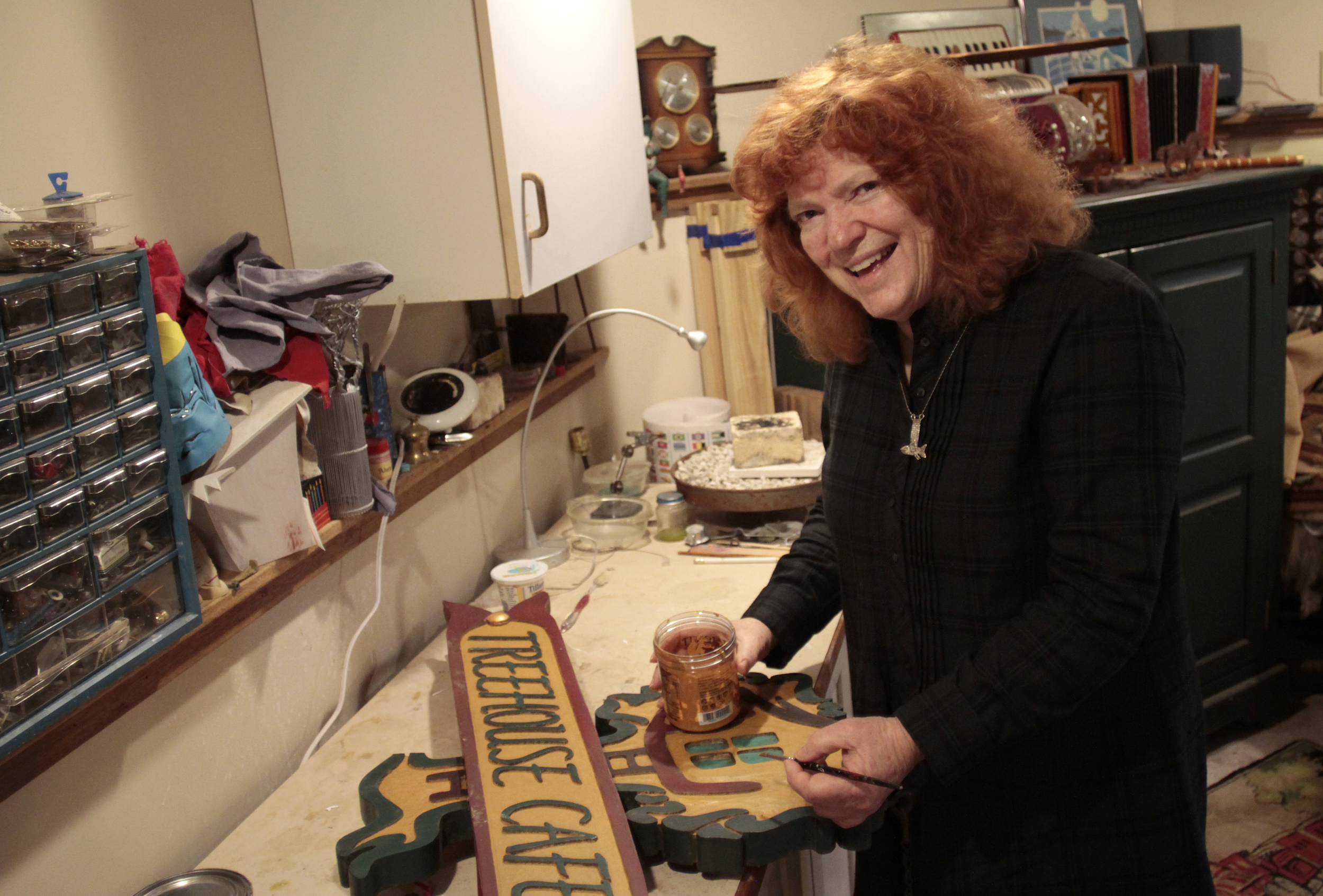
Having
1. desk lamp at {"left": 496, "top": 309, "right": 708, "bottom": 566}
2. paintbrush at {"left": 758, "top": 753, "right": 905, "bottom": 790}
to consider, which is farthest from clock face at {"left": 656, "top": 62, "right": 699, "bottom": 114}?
paintbrush at {"left": 758, "top": 753, "right": 905, "bottom": 790}

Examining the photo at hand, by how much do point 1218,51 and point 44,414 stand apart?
3.51 metres

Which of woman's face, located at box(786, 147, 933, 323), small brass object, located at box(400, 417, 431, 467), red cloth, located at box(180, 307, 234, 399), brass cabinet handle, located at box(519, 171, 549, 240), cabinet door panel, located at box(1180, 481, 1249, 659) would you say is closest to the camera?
woman's face, located at box(786, 147, 933, 323)

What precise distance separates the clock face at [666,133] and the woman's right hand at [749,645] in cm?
171

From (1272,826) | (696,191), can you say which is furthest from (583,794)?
(1272,826)

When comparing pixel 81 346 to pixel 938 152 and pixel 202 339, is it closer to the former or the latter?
pixel 202 339

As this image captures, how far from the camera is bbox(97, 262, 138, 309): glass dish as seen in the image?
3.43 feet

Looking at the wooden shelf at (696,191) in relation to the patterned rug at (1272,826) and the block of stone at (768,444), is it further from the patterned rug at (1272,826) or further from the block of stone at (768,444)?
the patterned rug at (1272,826)

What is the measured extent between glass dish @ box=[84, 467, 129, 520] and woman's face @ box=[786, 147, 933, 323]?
0.78 metres

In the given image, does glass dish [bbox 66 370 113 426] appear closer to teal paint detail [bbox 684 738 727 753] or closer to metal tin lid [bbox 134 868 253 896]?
metal tin lid [bbox 134 868 253 896]

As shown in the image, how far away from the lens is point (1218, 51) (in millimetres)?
3348

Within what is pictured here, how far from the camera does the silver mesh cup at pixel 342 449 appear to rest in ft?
4.83

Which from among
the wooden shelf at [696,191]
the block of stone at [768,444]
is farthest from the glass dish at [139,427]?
the wooden shelf at [696,191]

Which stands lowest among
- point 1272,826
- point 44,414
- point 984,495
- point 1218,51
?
point 1272,826

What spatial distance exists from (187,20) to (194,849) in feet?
3.44
